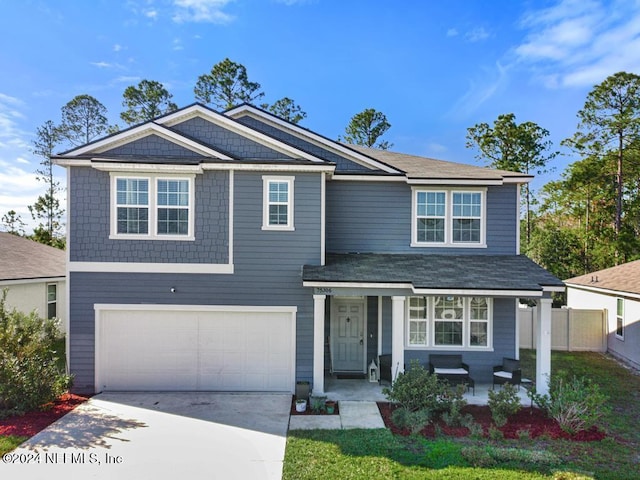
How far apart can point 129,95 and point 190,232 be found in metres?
24.5

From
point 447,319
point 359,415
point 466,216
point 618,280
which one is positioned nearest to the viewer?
point 359,415

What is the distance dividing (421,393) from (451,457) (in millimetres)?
1605

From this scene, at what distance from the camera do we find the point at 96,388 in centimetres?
918

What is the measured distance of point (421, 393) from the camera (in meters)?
7.52

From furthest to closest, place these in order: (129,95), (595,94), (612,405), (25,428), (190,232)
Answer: (129,95)
(595,94)
(190,232)
(612,405)
(25,428)

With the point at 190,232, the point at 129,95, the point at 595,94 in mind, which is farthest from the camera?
the point at 129,95

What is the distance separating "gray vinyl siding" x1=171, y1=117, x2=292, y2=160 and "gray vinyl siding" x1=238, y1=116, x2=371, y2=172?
1207 millimetres

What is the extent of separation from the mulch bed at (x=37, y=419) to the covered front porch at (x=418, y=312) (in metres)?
5.91

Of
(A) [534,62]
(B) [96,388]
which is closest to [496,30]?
(A) [534,62]

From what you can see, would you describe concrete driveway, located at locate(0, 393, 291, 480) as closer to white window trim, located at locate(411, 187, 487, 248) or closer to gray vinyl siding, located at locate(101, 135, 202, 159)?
white window trim, located at locate(411, 187, 487, 248)

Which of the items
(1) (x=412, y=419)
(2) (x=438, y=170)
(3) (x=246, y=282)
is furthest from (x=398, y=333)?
(2) (x=438, y=170)

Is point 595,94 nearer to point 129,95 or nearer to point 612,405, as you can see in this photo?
point 612,405

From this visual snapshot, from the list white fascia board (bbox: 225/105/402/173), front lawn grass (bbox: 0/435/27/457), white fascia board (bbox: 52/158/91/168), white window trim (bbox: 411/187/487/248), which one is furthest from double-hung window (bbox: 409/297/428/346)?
white fascia board (bbox: 52/158/91/168)

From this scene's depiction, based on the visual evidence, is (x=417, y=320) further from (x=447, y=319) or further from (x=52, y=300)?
(x=52, y=300)
